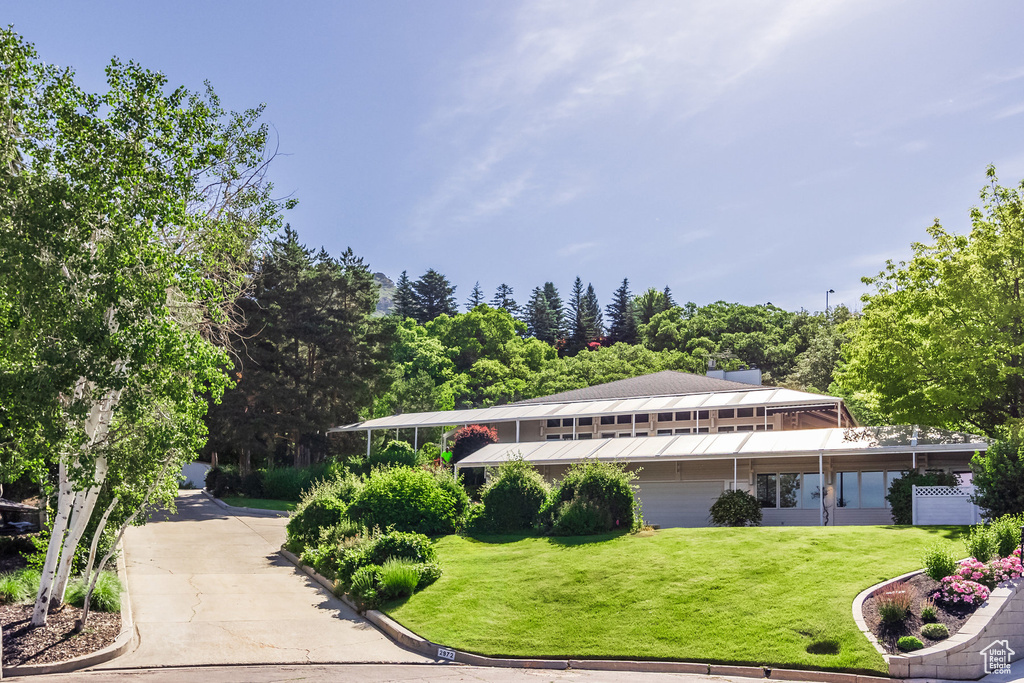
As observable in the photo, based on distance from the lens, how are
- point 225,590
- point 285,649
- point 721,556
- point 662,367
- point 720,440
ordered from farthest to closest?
1. point 662,367
2. point 720,440
3. point 225,590
4. point 721,556
5. point 285,649

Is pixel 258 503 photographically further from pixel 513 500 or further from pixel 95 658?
pixel 95 658

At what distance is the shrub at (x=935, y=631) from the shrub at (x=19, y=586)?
53.8 feet

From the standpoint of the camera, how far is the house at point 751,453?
25.4m

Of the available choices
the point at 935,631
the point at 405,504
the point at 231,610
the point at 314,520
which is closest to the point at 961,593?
the point at 935,631

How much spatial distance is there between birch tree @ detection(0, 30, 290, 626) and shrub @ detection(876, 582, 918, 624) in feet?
38.5

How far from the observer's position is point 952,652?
11930 mm

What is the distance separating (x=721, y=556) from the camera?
1848cm

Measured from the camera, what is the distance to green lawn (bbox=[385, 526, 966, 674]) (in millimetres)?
13836

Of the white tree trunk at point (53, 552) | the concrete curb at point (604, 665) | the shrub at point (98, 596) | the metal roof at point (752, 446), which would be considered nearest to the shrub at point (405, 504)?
the metal roof at point (752, 446)

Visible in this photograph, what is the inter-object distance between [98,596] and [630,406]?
24.0 m

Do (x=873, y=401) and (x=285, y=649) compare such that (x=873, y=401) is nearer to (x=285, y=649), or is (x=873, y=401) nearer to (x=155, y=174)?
(x=285, y=649)

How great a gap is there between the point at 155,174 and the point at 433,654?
387 inches

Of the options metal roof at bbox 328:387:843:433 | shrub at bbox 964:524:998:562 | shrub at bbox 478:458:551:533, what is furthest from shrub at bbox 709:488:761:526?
shrub at bbox 964:524:998:562

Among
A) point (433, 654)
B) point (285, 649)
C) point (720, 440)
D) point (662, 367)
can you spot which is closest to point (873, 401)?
point (720, 440)
